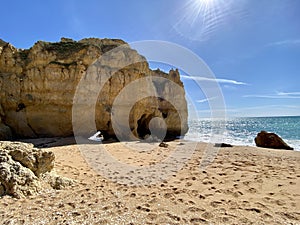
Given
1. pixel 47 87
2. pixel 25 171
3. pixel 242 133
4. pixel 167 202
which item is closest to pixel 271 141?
pixel 167 202

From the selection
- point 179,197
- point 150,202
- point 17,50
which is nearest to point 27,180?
point 150,202

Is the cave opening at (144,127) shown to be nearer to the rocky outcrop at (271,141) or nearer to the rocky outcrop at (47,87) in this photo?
the rocky outcrop at (47,87)

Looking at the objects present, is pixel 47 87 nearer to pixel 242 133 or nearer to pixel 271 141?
pixel 271 141

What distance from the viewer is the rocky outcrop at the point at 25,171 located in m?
3.37

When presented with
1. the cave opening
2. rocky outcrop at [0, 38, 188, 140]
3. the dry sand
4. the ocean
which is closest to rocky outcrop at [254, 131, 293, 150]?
the ocean

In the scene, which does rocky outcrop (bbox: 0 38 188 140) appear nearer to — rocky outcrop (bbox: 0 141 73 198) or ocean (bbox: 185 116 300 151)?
→ rocky outcrop (bbox: 0 141 73 198)

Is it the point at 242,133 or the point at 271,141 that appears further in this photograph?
the point at 242,133

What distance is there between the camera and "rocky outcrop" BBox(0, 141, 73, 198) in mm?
3365

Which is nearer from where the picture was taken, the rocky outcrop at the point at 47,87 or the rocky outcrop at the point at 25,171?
the rocky outcrop at the point at 25,171

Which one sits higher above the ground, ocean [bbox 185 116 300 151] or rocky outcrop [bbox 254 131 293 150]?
rocky outcrop [bbox 254 131 293 150]

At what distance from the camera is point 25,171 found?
3.66m

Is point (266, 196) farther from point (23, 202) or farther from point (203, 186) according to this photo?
point (23, 202)

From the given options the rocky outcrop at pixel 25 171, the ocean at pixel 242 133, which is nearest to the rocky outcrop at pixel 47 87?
the rocky outcrop at pixel 25 171

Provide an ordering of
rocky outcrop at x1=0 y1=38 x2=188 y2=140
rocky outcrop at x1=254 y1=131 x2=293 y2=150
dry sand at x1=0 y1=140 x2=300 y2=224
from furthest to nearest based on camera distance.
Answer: rocky outcrop at x1=254 y1=131 x2=293 y2=150
rocky outcrop at x1=0 y1=38 x2=188 y2=140
dry sand at x1=0 y1=140 x2=300 y2=224
